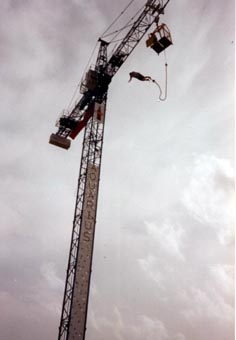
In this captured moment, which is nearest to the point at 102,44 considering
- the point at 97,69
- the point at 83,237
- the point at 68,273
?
the point at 97,69

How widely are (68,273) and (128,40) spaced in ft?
60.8

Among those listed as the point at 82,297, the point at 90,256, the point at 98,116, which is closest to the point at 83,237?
the point at 90,256

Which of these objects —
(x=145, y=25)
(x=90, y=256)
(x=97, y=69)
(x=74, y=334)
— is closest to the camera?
(x=74, y=334)

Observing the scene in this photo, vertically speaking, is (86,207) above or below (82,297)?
above

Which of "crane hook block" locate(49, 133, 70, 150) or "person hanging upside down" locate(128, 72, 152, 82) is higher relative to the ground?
"crane hook block" locate(49, 133, 70, 150)

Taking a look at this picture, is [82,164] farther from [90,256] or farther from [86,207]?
[90,256]

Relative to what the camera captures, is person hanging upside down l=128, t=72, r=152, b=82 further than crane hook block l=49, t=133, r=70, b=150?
No

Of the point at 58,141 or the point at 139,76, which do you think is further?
the point at 58,141

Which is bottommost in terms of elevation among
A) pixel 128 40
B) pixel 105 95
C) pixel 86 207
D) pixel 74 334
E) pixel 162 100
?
pixel 74 334

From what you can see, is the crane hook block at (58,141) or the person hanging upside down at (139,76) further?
the crane hook block at (58,141)

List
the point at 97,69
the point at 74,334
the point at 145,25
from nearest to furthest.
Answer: the point at 74,334 < the point at 145,25 < the point at 97,69

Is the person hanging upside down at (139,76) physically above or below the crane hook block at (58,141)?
below

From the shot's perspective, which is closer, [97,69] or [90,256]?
[90,256]

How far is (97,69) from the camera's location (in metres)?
28.6
